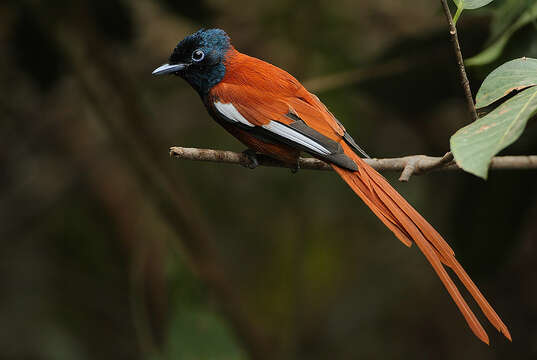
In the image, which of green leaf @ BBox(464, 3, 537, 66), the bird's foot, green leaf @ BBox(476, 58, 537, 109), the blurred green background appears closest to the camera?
green leaf @ BBox(476, 58, 537, 109)

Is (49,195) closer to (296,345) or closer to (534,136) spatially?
(296,345)

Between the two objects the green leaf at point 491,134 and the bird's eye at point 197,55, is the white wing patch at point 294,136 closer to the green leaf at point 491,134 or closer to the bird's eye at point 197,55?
the bird's eye at point 197,55

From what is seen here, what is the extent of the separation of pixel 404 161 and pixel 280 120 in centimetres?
43

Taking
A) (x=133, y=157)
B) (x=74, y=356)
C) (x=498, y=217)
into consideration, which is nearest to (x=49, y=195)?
(x=74, y=356)

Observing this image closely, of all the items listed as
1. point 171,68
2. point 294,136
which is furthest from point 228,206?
point 294,136

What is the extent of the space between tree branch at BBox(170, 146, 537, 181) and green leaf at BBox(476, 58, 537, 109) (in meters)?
0.20

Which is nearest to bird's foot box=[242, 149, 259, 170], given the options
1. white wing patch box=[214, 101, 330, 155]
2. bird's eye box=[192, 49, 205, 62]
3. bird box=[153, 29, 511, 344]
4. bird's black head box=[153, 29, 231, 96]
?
bird box=[153, 29, 511, 344]

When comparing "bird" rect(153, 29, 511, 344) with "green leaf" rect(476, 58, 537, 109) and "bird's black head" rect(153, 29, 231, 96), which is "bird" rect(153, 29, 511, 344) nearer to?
"bird's black head" rect(153, 29, 231, 96)

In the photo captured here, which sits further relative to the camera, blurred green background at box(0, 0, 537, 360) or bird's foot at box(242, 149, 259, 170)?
blurred green background at box(0, 0, 537, 360)

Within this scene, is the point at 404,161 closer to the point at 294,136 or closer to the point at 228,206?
the point at 294,136

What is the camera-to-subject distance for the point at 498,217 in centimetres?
285

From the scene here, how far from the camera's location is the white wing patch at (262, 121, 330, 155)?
6.20 ft

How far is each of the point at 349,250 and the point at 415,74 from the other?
220cm

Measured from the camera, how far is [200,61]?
225 cm
